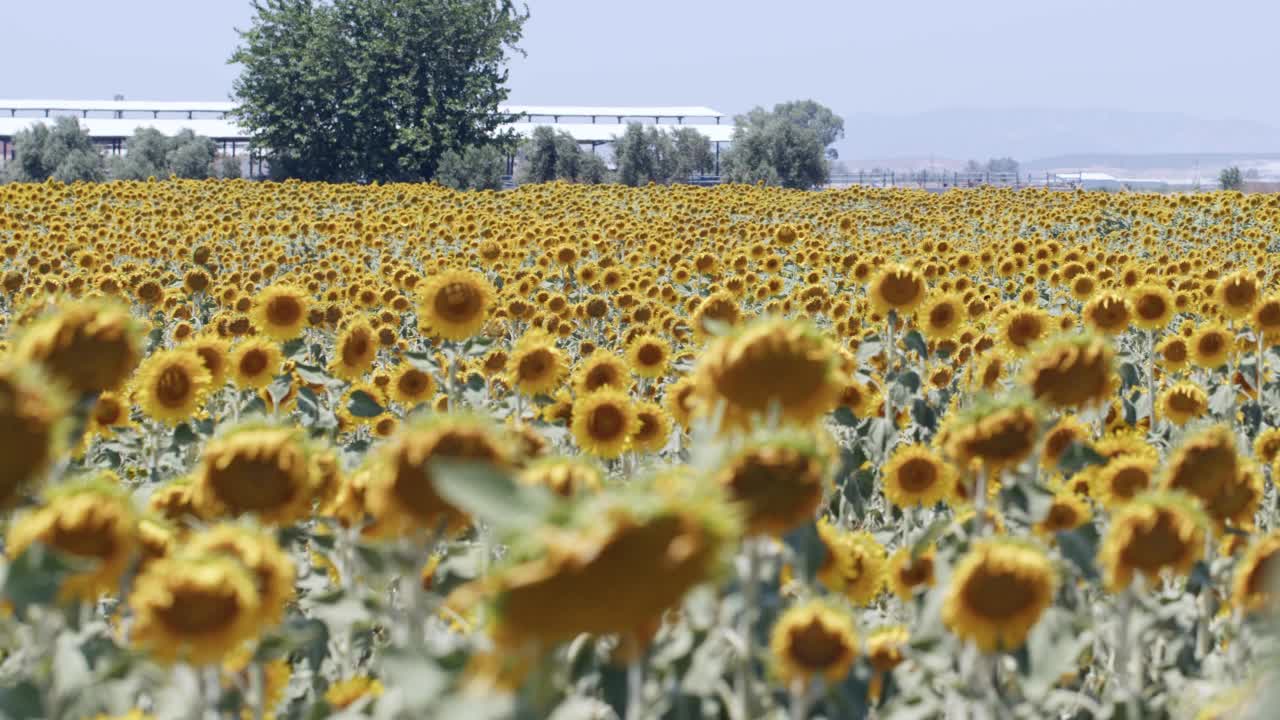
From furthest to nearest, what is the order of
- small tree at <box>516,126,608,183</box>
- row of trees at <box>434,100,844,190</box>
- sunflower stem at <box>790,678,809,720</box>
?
1. row of trees at <box>434,100,844,190</box>
2. small tree at <box>516,126,608,183</box>
3. sunflower stem at <box>790,678,809,720</box>

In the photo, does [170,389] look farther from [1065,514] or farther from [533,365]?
[1065,514]

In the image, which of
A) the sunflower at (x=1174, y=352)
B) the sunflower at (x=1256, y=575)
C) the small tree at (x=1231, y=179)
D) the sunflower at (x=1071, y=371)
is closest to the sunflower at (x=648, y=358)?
the sunflower at (x=1174, y=352)

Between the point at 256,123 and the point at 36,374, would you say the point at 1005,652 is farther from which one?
the point at 256,123

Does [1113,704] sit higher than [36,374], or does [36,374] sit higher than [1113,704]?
[36,374]

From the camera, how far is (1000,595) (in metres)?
2.40

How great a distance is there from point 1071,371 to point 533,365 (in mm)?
2388

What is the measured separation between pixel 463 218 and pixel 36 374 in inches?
662

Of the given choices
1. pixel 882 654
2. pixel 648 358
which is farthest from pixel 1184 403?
pixel 882 654

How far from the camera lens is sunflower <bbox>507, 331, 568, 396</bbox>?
4.95m

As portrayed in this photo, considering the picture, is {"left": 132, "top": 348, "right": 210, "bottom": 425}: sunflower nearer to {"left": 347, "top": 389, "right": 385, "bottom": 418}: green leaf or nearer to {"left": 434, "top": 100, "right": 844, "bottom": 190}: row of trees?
{"left": 347, "top": 389, "right": 385, "bottom": 418}: green leaf

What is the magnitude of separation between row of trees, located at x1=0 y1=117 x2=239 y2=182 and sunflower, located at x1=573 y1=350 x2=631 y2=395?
5076 centimetres

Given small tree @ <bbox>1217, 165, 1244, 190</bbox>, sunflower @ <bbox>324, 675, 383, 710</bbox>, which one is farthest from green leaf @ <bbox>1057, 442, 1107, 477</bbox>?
small tree @ <bbox>1217, 165, 1244, 190</bbox>

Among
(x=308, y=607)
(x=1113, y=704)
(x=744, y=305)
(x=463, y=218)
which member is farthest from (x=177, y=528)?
(x=463, y=218)

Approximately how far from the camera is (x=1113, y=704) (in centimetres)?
267
